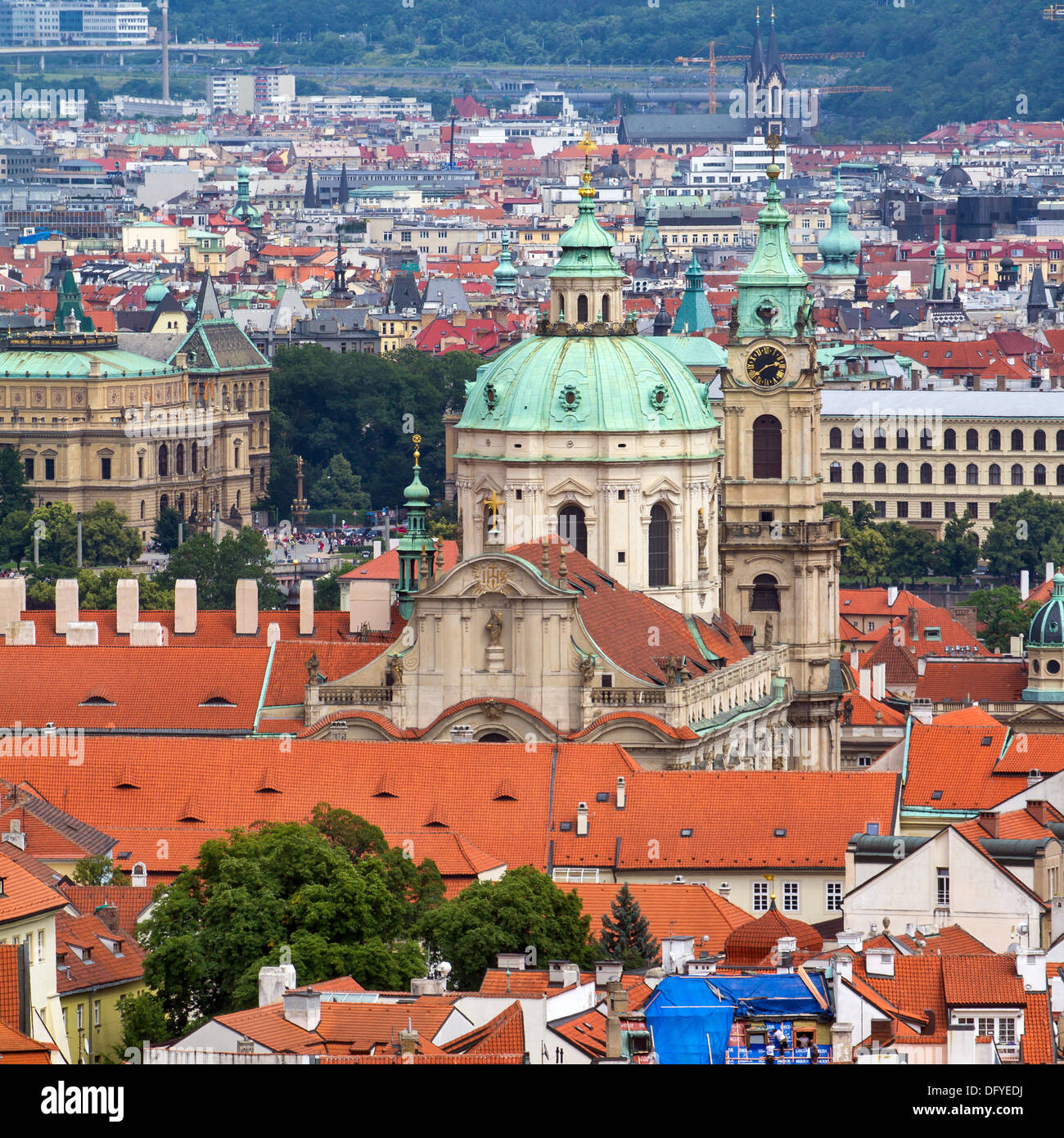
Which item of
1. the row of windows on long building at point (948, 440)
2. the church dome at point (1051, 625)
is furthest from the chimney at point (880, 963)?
the row of windows on long building at point (948, 440)

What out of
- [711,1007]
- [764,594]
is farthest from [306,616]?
[711,1007]

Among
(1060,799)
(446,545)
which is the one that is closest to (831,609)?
(446,545)

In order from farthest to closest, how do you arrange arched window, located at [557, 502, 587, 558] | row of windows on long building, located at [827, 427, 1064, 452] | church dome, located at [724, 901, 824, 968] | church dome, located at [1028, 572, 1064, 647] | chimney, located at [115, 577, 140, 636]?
row of windows on long building, located at [827, 427, 1064, 452] → church dome, located at [1028, 572, 1064, 647] → chimney, located at [115, 577, 140, 636] → arched window, located at [557, 502, 587, 558] → church dome, located at [724, 901, 824, 968]

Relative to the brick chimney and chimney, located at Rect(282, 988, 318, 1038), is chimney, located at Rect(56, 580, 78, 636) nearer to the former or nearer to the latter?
the brick chimney

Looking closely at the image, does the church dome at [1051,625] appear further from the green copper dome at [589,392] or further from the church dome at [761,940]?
the church dome at [761,940]

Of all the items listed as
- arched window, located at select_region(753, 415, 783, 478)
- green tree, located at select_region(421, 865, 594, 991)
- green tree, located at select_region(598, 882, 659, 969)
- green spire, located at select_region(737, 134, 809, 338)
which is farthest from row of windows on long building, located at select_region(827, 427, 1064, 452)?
green tree, located at select_region(421, 865, 594, 991)

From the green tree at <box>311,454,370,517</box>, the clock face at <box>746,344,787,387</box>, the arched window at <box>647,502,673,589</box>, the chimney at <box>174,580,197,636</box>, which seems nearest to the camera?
the arched window at <box>647,502,673,589</box>
